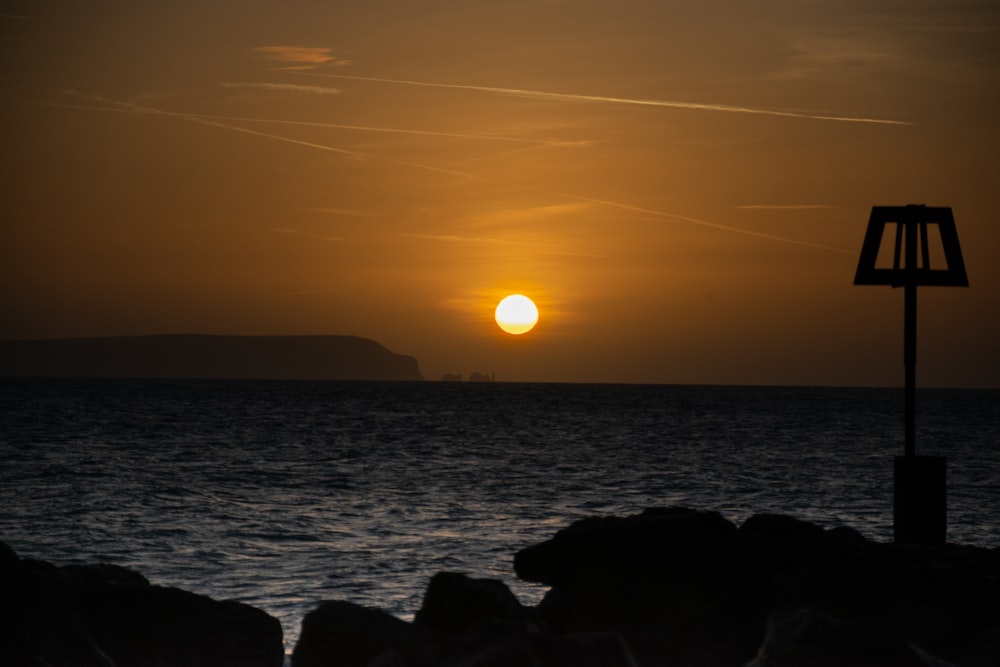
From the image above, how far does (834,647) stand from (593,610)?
333 cm

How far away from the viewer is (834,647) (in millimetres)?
9258

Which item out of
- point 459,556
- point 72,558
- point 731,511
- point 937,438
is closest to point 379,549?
point 459,556

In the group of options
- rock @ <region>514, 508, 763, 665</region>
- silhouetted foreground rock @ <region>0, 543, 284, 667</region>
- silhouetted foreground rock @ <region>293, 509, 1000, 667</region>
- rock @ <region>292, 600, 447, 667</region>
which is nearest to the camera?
silhouetted foreground rock @ <region>293, 509, 1000, 667</region>

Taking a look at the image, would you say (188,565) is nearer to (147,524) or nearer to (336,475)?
(147,524)

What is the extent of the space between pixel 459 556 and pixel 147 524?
8.48 m

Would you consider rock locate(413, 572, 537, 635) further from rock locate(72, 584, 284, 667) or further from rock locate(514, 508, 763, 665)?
rock locate(72, 584, 284, 667)

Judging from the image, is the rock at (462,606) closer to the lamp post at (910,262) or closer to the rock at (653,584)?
the rock at (653,584)

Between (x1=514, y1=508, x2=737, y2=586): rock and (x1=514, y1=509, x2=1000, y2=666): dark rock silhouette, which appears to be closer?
(x1=514, y1=509, x2=1000, y2=666): dark rock silhouette

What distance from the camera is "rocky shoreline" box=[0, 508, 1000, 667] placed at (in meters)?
10.4

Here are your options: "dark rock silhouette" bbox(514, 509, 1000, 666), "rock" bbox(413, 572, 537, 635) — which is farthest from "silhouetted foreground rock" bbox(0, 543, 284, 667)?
"dark rock silhouette" bbox(514, 509, 1000, 666)

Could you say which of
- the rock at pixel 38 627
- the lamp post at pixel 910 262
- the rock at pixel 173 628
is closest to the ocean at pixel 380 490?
the rock at pixel 173 628

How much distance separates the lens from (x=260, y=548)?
22.0m

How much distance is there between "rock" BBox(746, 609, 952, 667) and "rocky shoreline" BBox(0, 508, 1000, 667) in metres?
0.40

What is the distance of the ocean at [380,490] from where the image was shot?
20266 mm
